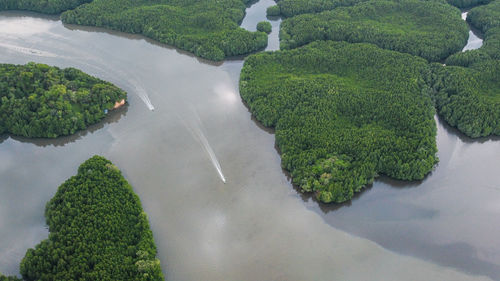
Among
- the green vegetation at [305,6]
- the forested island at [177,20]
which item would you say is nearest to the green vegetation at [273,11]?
the green vegetation at [305,6]

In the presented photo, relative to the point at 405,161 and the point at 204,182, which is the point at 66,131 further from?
the point at 405,161

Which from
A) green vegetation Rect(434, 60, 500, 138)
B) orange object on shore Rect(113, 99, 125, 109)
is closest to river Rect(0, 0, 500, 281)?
orange object on shore Rect(113, 99, 125, 109)

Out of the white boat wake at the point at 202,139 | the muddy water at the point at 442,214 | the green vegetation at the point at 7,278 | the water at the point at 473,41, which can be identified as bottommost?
the muddy water at the point at 442,214

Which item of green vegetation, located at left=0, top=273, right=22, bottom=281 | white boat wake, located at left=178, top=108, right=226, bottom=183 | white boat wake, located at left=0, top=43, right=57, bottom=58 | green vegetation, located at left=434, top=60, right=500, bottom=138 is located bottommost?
white boat wake, located at left=178, top=108, right=226, bottom=183

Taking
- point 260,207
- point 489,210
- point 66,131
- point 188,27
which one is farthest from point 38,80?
point 489,210

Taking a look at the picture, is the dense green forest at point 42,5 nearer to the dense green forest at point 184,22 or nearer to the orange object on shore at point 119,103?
the dense green forest at point 184,22

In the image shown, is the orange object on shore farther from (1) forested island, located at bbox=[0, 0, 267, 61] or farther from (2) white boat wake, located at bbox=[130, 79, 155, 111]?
(1) forested island, located at bbox=[0, 0, 267, 61]
